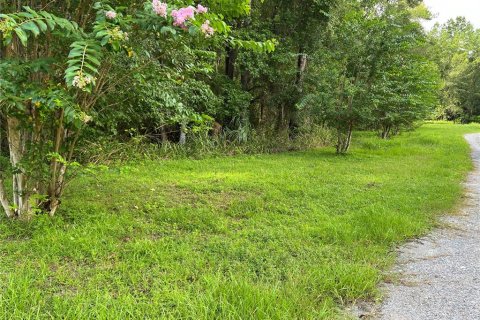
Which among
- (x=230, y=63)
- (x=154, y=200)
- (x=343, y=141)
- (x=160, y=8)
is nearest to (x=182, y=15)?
(x=160, y=8)

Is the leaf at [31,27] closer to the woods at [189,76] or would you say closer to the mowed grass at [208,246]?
the woods at [189,76]

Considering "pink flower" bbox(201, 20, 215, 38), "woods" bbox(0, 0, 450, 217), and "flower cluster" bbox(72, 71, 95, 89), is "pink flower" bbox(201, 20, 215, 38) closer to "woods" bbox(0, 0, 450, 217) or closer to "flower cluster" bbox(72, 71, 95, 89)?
"woods" bbox(0, 0, 450, 217)

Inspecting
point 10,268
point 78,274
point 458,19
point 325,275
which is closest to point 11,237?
point 10,268

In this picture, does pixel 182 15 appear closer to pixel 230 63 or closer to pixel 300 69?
pixel 230 63

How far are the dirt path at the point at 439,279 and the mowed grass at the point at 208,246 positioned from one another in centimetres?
17

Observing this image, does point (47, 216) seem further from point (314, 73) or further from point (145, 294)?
point (314, 73)

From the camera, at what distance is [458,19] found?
62.8 m

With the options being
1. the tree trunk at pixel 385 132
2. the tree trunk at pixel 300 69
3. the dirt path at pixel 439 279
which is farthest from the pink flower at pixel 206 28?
the tree trunk at pixel 385 132

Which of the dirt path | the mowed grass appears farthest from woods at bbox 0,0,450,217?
the dirt path

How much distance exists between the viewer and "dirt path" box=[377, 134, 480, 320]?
96.2 inches

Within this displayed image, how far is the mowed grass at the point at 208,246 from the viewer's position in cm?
233

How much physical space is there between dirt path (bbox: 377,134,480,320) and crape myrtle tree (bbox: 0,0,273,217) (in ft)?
7.34

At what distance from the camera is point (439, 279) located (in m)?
2.95

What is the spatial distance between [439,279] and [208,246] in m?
1.99
